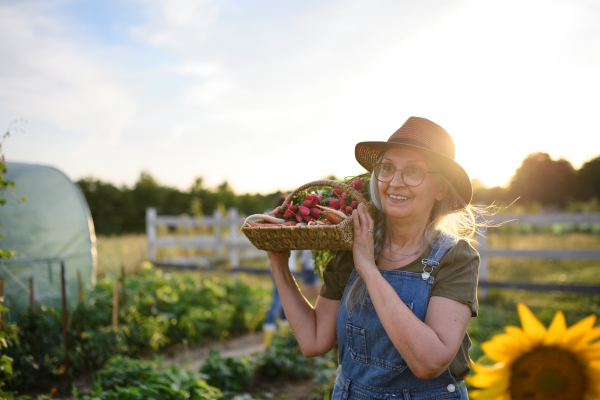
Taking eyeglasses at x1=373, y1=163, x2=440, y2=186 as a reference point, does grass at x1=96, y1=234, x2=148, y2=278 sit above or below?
below

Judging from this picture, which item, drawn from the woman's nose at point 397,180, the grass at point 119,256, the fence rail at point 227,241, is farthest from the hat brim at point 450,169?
the grass at point 119,256

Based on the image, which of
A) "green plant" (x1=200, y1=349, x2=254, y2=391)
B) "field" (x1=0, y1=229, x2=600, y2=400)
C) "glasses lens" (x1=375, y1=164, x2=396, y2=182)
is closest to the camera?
"glasses lens" (x1=375, y1=164, x2=396, y2=182)

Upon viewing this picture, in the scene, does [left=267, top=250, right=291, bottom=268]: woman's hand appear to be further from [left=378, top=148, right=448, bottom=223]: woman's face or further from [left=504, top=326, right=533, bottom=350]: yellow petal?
[left=504, top=326, right=533, bottom=350]: yellow petal

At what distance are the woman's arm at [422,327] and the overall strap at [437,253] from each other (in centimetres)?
13

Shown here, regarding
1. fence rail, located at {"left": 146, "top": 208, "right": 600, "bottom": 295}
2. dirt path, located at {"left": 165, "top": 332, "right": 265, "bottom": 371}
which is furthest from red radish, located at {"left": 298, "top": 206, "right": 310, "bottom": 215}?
fence rail, located at {"left": 146, "top": 208, "right": 600, "bottom": 295}

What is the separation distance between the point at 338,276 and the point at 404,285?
0.33 meters

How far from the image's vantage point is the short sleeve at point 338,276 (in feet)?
5.84

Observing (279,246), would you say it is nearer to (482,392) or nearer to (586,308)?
(482,392)

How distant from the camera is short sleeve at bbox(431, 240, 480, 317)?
54.6 inches

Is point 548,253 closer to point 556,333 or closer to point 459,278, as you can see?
point 459,278

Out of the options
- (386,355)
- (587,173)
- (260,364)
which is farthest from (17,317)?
(587,173)

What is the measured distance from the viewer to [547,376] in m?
0.51

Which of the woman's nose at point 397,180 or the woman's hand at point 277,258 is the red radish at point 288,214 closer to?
the woman's hand at point 277,258

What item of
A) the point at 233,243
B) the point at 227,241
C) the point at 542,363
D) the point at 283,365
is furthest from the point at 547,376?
the point at 227,241
